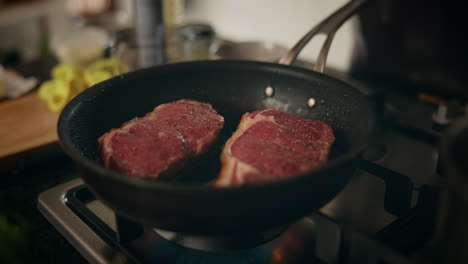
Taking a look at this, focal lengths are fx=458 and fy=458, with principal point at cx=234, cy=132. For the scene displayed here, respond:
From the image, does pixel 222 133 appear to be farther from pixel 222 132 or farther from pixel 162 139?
pixel 162 139

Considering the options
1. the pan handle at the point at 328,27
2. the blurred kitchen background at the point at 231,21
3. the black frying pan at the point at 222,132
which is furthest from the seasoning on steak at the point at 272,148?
the blurred kitchen background at the point at 231,21

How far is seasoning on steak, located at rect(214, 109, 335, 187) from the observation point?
2.71 ft

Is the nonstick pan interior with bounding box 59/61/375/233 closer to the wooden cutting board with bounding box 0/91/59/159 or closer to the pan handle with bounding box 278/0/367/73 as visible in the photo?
the pan handle with bounding box 278/0/367/73

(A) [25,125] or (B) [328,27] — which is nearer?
(B) [328,27]

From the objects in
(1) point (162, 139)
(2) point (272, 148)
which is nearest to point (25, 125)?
(1) point (162, 139)

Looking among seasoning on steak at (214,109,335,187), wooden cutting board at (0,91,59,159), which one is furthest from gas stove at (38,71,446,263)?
wooden cutting board at (0,91,59,159)

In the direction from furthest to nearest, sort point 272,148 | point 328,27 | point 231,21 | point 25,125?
point 231,21, point 25,125, point 328,27, point 272,148

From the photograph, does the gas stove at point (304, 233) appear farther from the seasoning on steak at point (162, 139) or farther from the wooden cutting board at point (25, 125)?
the wooden cutting board at point (25, 125)

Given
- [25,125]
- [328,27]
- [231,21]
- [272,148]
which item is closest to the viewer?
[272,148]

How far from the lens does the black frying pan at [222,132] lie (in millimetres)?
652

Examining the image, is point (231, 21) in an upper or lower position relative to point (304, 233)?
upper

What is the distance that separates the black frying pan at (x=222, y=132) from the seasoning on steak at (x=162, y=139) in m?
0.05

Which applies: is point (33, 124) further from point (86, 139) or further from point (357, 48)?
point (357, 48)

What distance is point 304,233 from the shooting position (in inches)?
36.4
